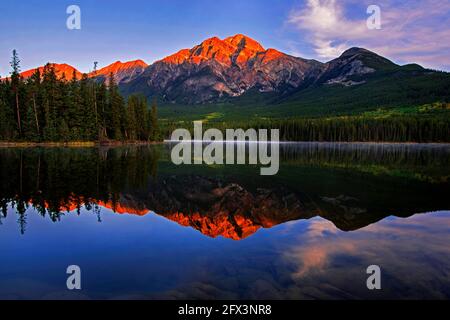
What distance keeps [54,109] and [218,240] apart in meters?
79.6

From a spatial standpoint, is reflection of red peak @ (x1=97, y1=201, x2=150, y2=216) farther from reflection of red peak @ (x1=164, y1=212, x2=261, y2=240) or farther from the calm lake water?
reflection of red peak @ (x1=164, y1=212, x2=261, y2=240)

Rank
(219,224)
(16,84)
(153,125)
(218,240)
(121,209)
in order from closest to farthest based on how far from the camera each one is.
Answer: (218,240) < (219,224) < (121,209) < (16,84) < (153,125)

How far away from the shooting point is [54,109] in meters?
82.8

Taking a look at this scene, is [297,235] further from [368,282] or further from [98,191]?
[98,191]

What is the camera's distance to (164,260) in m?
11.9

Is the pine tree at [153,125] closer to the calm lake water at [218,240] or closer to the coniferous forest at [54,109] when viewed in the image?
the coniferous forest at [54,109]

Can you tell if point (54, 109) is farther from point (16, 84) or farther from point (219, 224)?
point (219, 224)

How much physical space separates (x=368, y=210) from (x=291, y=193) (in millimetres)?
5986

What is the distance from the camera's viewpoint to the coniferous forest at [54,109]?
264ft

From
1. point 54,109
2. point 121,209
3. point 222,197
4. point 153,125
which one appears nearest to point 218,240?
point 121,209

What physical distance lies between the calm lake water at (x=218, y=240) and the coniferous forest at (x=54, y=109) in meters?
59.0

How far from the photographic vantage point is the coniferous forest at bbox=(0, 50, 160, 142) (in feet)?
264

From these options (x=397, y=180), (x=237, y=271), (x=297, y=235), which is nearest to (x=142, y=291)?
(x=237, y=271)

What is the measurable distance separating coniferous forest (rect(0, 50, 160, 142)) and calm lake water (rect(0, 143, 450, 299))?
59028mm
